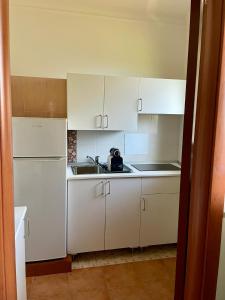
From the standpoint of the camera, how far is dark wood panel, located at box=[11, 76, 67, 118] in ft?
8.03

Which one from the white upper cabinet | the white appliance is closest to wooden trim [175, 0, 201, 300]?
the white appliance

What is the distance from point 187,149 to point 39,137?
4.80ft

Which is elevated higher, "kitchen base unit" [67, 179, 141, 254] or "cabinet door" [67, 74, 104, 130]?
"cabinet door" [67, 74, 104, 130]

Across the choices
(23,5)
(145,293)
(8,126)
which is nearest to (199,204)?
(8,126)

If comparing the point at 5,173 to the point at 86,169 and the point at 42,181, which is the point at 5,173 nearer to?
the point at 42,181

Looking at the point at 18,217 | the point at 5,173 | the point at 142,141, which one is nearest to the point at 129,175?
the point at 142,141

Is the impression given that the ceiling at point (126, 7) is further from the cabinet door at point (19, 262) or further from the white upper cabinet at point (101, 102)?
the cabinet door at point (19, 262)

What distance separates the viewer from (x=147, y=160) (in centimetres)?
315

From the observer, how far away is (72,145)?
2867 mm

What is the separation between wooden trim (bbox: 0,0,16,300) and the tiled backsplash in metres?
2.06

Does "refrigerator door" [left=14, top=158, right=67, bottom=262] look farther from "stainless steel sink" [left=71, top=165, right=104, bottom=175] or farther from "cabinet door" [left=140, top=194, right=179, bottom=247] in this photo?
"cabinet door" [left=140, top=194, right=179, bottom=247]

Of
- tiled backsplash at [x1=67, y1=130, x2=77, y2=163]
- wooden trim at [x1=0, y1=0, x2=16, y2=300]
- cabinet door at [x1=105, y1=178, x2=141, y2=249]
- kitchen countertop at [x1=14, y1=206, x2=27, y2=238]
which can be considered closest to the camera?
wooden trim at [x1=0, y1=0, x2=16, y2=300]

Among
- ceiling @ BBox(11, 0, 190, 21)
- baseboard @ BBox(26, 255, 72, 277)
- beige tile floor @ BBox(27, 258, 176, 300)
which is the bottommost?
beige tile floor @ BBox(27, 258, 176, 300)

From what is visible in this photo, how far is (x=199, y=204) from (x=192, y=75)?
53 centimetres
